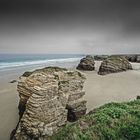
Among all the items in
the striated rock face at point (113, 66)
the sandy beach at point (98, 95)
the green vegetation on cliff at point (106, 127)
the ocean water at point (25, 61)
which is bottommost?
the ocean water at point (25, 61)

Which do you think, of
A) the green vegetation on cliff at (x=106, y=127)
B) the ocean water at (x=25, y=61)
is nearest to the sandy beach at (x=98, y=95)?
the green vegetation on cliff at (x=106, y=127)

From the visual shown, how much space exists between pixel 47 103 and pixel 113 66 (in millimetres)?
15728

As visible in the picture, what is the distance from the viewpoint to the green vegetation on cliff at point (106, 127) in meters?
5.06

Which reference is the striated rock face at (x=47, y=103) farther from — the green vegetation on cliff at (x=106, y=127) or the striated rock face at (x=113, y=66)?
the striated rock face at (x=113, y=66)

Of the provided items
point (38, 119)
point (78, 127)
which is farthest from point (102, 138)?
point (38, 119)

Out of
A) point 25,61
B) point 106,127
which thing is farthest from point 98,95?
point 25,61

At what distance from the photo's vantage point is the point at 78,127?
17.3 ft

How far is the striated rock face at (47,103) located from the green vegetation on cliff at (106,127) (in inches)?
104

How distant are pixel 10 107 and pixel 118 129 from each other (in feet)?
28.1

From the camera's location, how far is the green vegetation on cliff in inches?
199

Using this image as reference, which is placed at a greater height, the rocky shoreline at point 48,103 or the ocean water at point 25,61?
Answer: the rocky shoreline at point 48,103

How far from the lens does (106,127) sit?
5.20 meters

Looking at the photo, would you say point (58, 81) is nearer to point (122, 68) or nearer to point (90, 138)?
point (90, 138)

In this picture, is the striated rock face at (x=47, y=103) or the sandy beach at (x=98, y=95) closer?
the striated rock face at (x=47, y=103)
